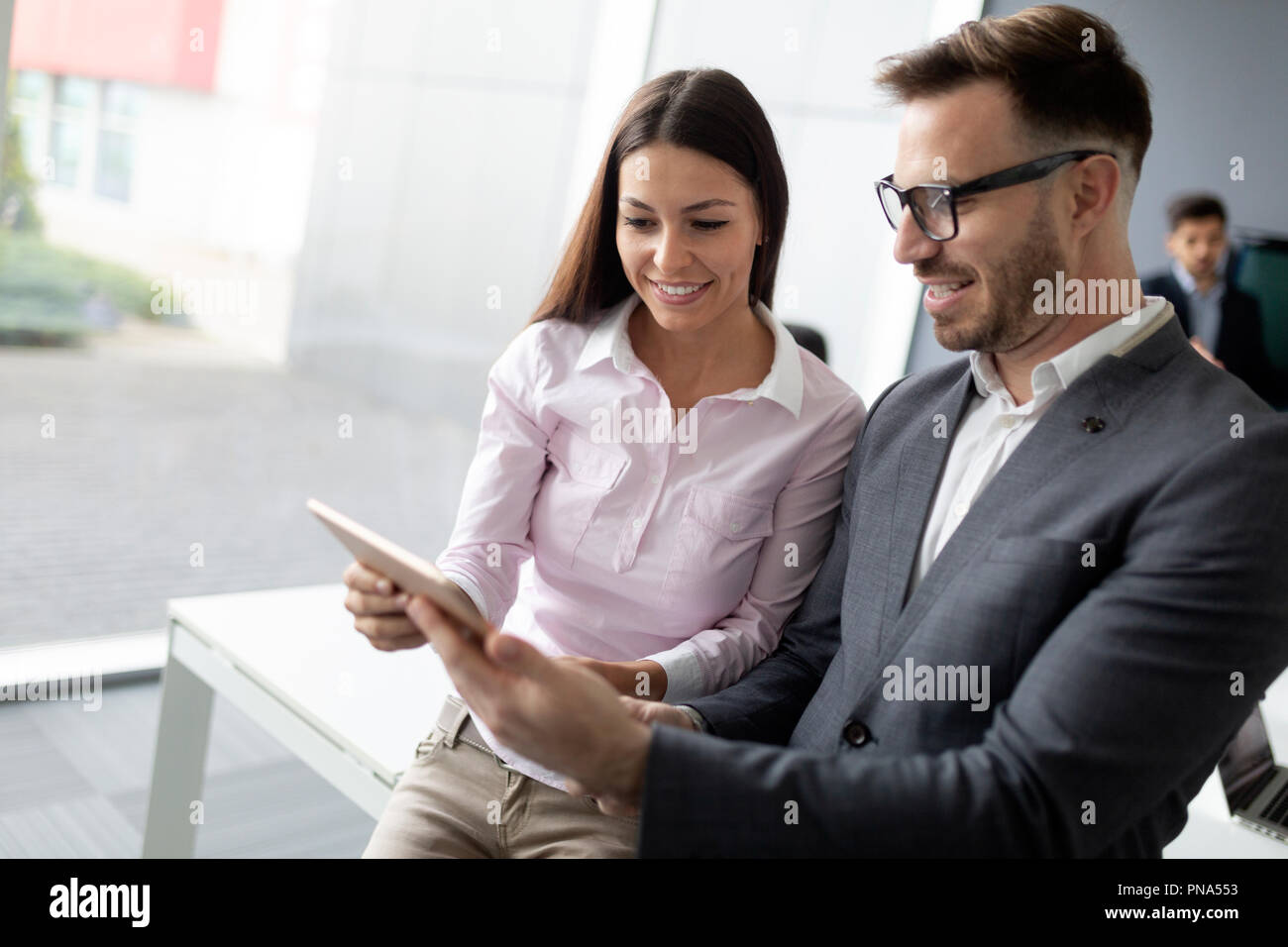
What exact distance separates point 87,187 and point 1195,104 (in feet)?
12.7

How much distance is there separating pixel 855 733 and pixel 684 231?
72 centimetres

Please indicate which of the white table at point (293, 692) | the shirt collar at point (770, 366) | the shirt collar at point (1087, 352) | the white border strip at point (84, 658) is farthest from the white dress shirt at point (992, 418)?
the white border strip at point (84, 658)

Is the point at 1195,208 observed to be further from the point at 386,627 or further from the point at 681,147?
the point at 386,627

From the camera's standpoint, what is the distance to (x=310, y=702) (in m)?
1.91

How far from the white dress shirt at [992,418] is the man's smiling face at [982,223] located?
0.06 metres

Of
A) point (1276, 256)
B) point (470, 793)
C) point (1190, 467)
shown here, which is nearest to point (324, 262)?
point (470, 793)

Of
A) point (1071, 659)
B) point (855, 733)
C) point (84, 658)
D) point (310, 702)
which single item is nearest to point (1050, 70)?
point (1071, 659)

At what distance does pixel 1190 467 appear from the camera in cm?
115

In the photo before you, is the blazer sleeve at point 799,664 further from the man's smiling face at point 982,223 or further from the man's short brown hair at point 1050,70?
the man's short brown hair at point 1050,70

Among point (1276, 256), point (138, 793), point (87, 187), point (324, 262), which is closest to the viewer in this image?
point (138, 793)

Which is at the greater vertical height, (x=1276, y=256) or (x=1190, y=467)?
(x=1276, y=256)

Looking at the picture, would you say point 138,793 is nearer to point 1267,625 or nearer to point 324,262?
point 324,262

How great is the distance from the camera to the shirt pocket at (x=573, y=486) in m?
1.64

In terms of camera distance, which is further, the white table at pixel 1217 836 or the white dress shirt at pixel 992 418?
the white table at pixel 1217 836
